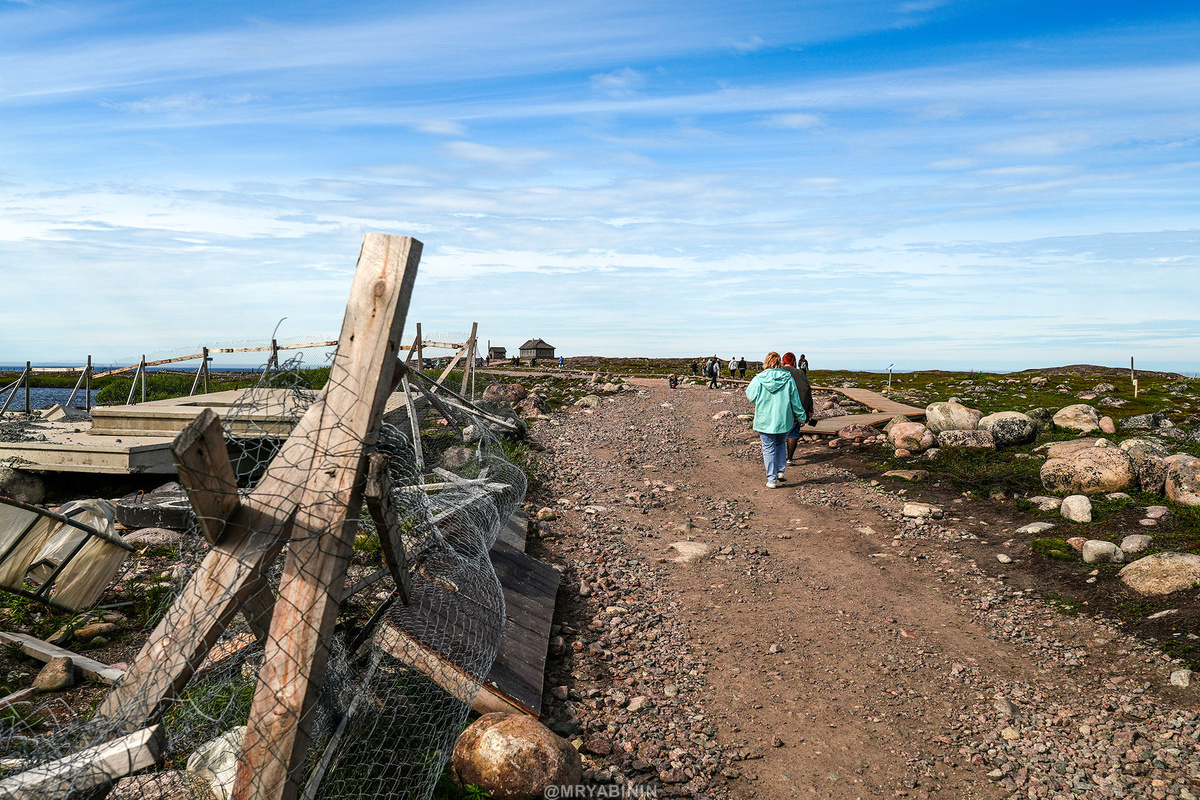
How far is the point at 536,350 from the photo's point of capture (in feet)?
261

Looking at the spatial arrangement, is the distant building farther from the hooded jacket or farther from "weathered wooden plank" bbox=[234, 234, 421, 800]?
"weathered wooden plank" bbox=[234, 234, 421, 800]

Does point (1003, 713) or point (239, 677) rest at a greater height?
point (239, 677)

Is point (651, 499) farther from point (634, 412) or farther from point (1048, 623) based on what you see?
point (634, 412)

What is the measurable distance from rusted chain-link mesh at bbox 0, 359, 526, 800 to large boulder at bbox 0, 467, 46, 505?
6.79 meters

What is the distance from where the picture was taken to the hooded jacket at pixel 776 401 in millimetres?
12531

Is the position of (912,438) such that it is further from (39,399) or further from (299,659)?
(39,399)

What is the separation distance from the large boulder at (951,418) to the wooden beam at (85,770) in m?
16.1

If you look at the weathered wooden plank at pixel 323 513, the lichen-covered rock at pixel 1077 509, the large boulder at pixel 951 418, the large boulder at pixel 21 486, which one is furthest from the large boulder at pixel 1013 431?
the large boulder at pixel 21 486

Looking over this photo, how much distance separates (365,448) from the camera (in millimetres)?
3033

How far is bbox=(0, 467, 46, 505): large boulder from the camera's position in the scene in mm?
10406

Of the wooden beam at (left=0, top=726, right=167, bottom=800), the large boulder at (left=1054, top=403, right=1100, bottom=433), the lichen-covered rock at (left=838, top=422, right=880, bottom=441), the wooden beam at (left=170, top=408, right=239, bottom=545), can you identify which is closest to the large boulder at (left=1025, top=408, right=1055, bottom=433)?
the large boulder at (left=1054, top=403, right=1100, bottom=433)

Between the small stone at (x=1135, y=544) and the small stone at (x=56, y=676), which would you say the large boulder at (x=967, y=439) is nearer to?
the small stone at (x=1135, y=544)

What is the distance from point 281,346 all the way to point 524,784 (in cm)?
1458

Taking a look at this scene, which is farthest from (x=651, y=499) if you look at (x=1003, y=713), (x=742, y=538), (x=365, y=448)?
(x=365, y=448)
